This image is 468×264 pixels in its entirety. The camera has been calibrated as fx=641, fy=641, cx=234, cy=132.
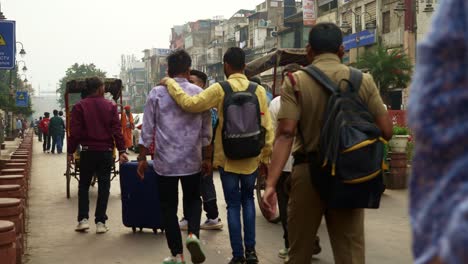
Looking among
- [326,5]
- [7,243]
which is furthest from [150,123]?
[326,5]

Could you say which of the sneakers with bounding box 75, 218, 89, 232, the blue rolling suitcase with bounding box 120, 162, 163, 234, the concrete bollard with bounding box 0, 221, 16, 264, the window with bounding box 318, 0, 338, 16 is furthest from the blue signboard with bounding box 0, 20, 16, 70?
the window with bounding box 318, 0, 338, 16

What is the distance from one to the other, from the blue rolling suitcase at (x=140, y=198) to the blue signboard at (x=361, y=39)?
118ft

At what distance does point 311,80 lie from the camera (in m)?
3.34

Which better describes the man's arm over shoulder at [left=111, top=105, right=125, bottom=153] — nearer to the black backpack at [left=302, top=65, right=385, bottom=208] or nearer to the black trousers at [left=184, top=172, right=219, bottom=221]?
the black trousers at [left=184, top=172, right=219, bottom=221]

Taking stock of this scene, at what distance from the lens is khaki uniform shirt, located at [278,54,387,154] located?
10.8ft

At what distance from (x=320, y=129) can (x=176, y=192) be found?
2121mm

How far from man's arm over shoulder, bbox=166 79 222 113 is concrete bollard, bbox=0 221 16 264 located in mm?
1617

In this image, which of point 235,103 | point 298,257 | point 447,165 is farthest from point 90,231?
point 447,165

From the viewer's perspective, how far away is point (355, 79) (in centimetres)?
328

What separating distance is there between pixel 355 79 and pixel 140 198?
4071mm

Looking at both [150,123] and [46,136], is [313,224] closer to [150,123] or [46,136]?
[150,123]

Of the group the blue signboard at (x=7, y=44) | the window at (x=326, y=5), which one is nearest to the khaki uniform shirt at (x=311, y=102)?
the blue signboard at (x=7, y=44)

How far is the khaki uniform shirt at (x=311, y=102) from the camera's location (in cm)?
330

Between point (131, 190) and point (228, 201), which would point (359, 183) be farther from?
point (131, 190)
